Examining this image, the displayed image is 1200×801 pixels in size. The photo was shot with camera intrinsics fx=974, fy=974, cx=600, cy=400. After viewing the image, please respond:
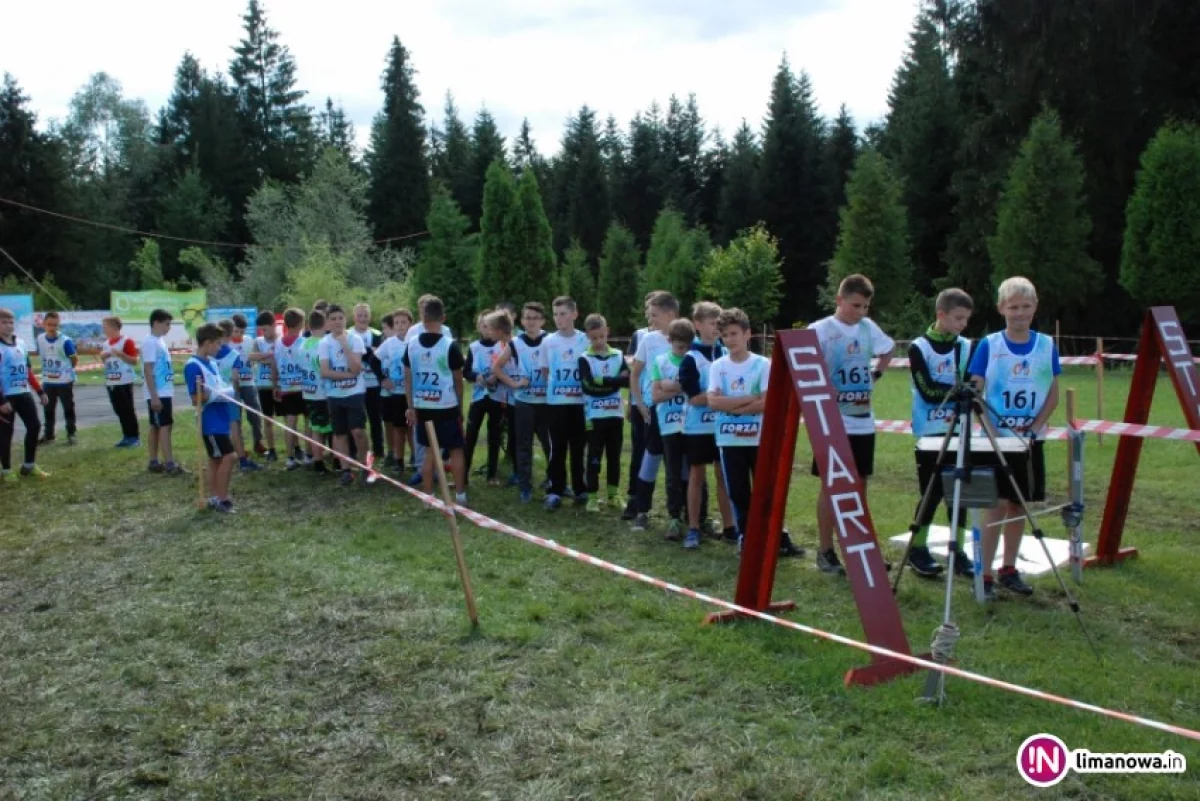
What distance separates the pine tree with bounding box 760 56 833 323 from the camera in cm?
5406

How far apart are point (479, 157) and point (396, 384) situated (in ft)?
192

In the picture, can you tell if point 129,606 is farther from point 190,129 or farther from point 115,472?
point 190,129

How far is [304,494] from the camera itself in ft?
35.6

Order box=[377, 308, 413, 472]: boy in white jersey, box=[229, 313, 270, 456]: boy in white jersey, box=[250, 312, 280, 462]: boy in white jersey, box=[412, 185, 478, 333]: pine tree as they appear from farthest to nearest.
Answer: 1. box=[412, 185, 478, 333]: pine tree
2. box=[229, 313, 270, 456]: boy in white jersey
3. box=[250, 312, 280, 462]: boy in white jersey
4. box=[377, 308, 413, 472]: boy in white jersey

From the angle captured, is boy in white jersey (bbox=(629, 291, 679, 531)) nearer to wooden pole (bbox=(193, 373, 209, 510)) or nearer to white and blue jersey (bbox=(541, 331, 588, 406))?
white and blue jersey (bbox=(541, 331, 588, 406))

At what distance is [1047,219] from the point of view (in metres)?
32.0

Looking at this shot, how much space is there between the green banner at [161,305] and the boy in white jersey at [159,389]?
26.3m

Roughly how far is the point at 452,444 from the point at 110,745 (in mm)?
5396

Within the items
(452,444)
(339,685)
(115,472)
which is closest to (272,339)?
(115,472)

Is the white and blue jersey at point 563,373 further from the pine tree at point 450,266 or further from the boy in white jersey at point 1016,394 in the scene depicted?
the pine tree at point 450,266

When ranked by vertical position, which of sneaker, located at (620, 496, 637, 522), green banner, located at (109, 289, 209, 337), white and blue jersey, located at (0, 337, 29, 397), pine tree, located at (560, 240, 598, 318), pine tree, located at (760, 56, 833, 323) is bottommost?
sneaker, located at (620, 496, 637, 522)

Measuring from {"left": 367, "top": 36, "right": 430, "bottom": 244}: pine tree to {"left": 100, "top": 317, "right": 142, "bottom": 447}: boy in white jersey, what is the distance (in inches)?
2114

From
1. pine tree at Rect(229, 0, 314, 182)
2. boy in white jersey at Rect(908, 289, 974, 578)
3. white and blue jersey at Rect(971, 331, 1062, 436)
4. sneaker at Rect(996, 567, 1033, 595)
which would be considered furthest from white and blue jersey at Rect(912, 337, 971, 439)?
pine tree at Rect(229, 0, 314, 182)

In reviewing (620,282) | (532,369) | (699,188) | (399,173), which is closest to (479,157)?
(399,173)
